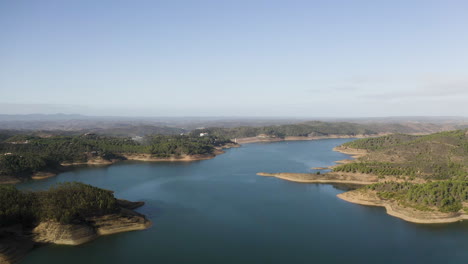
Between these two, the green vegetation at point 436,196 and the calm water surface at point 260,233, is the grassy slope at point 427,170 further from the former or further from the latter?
the calm water surface at point 260,233

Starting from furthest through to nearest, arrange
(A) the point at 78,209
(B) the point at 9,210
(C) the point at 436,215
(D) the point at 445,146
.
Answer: (D) the point at 445,146
(C) the point at 436,215
(A) the point at 78,209
(B) the point at 9,210

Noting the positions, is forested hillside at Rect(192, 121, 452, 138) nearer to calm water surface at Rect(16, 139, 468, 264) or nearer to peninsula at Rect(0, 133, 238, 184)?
peninsula at Rect(0, 133, 238, 184)

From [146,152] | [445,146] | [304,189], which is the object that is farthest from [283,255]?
[146,152]

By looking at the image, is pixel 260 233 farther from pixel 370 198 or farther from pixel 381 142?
pixel 381 142

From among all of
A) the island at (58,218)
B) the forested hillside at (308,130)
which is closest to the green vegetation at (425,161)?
the island at (58,218)

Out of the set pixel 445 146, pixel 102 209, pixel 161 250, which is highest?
pixel 445 146

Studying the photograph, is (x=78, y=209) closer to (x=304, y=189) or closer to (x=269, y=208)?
(x=269, y=208)

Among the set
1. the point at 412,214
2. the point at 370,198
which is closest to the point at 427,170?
the point at 370,198
